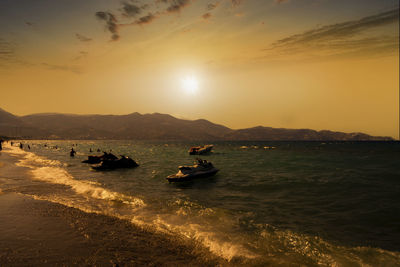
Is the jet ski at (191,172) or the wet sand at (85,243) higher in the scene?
the jet ski at (191,172)

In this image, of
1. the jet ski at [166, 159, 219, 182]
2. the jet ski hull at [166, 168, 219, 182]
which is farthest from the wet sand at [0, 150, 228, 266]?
the jet ski at [166, 159, 219, 182]

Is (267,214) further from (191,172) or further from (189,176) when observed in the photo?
(191,172)

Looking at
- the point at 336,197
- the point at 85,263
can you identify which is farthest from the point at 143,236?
the point at 336,197

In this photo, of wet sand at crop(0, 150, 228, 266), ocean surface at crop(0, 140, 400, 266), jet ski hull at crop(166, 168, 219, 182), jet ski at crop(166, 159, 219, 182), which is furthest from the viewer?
jet ski at crop(166, 159, 219, 182)

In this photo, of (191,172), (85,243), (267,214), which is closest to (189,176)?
(191,172)

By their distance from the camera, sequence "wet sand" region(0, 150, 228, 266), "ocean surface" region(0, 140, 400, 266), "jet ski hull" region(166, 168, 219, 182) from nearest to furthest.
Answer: "wet sand" region(0, 150, 228, 266)
"ocean surface" region(0, 140, 400, 266)
"jet ski hull" region(166, 168, 219, 182)

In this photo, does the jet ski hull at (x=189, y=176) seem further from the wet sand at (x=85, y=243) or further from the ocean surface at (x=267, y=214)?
the wet sand at (x=85, y=243)

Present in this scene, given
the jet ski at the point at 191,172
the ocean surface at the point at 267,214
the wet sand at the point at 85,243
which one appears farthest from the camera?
the jet ski at the point at 191,172

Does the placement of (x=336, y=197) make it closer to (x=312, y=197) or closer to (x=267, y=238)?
(x=312, y=197)

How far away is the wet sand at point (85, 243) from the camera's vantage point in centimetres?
788

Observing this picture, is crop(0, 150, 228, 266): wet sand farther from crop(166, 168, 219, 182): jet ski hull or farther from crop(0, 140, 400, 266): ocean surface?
crop(166, 168, 219, 182): jet ski hull

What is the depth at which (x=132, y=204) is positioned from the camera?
51.8 ft

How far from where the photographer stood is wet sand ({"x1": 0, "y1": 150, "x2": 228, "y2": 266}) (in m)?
7.88

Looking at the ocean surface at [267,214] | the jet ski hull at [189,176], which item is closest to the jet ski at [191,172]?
the jet ski hull at [189,176]
